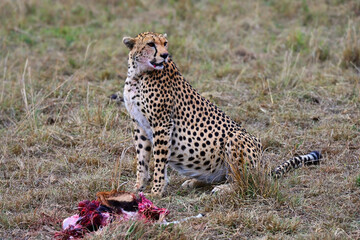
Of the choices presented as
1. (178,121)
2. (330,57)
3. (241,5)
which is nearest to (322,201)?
(178,121)

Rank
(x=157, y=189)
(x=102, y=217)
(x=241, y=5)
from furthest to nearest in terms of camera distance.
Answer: (x=241, y=5)
(x=157, y=189)
(x=102, y=217)

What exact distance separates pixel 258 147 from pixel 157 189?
0.93 meters

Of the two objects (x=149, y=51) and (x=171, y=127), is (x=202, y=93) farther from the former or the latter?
(x=149, y=51)

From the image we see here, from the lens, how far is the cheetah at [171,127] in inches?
174

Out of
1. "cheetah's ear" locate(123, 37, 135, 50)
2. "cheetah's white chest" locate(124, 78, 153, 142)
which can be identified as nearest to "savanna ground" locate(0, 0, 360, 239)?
"cheetah's white chest" locate(124, 78, 153, 142)

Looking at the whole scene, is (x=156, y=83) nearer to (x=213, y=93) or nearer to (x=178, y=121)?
(x=178, y=121)

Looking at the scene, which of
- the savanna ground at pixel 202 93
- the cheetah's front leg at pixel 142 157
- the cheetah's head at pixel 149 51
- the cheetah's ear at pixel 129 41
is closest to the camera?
the savanna ground at pixel 202 93

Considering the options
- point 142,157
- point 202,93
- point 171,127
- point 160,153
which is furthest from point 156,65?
point 202,93

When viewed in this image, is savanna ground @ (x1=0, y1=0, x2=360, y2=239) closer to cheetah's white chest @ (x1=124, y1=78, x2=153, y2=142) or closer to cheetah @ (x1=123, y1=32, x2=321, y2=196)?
cheetah @ (x1=123, y1=32, x2=321, y2=196)

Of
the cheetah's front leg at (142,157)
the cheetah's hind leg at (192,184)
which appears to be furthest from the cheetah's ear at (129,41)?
the cheetah's hind leg at (192,184)

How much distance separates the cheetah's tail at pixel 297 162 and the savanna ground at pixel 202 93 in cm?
7

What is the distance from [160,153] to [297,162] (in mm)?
1238

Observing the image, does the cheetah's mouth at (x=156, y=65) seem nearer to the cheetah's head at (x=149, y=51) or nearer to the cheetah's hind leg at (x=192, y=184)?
the cheetah's head at (x=149, y=51)

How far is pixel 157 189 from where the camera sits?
4.53 metres
